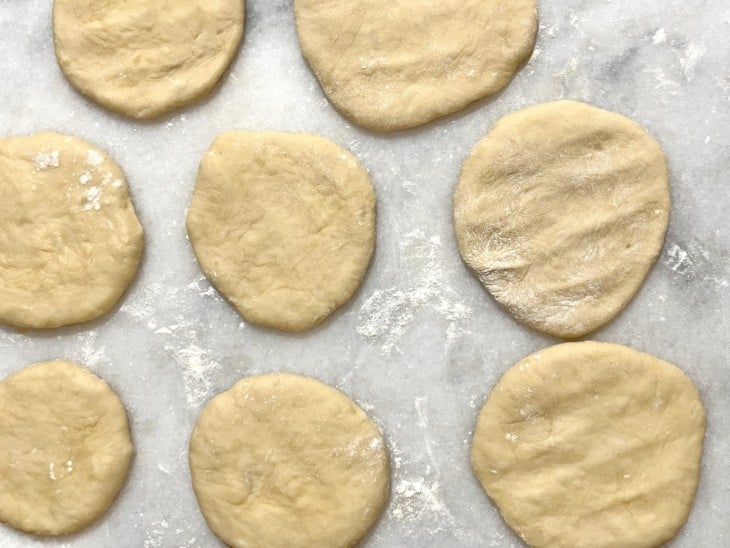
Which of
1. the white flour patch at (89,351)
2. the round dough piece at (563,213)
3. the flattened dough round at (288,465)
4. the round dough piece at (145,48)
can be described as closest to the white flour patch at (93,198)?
Result: the round dough piece at (145,48)

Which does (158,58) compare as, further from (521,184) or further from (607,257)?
(607,257)

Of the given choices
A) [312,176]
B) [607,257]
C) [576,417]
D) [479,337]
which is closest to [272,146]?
[312,176]

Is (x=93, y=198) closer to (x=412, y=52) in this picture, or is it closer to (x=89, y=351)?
(x=89, y=351)

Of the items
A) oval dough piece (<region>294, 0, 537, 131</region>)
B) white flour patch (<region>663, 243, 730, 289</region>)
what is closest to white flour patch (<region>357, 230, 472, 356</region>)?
oval dough piece (<region>294, 0, 537, 131</region>)

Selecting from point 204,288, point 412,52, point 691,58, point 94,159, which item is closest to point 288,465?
point 204,288

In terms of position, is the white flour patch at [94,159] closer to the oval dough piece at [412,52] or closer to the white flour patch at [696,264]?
the oval dough piece at [412,52]

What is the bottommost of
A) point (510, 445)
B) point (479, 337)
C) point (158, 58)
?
point (510, 445)
